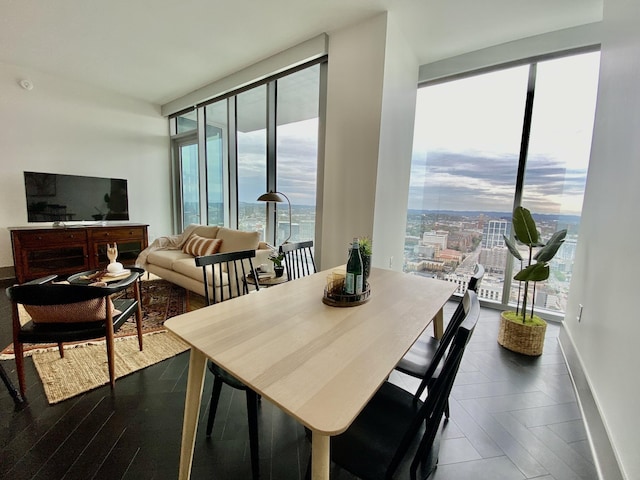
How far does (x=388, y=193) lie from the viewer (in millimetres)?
3131

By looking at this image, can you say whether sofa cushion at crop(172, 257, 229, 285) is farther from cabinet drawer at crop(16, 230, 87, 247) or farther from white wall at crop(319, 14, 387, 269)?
cabinet drawer at crop(16, 230, 87, 247)

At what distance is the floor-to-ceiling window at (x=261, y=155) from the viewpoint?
3.80 meters

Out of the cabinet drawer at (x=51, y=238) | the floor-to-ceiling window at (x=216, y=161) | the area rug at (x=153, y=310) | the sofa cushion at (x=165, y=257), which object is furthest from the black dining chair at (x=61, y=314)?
the floor-to-ceiling window at (x=216, y=161)

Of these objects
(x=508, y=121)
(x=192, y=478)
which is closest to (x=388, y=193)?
(x=508, y=121)

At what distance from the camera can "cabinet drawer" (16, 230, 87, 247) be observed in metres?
3.76

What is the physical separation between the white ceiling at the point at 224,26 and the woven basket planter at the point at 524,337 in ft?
9.20

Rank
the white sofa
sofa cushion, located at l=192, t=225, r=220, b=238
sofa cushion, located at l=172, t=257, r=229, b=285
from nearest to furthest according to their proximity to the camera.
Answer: sofa cushion, located at l=172, t=257, r=229, b=285 → the white sofa → sofa cushion, located at l=192, t=225, r=220, b=238

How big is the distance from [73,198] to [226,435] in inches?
188

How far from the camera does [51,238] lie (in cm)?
396

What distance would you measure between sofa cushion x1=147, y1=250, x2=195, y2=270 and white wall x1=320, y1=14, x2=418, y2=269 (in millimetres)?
2071

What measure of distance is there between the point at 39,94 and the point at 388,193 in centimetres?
536

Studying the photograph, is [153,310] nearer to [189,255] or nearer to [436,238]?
[189,255]

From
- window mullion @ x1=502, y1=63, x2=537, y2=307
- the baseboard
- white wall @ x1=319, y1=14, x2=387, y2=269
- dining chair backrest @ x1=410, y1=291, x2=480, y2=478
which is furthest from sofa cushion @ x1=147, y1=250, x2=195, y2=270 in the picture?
window mullion @ x1=502, y1=63, x2=537, y2=307

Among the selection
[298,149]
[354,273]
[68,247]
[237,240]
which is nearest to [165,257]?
[237,240]
